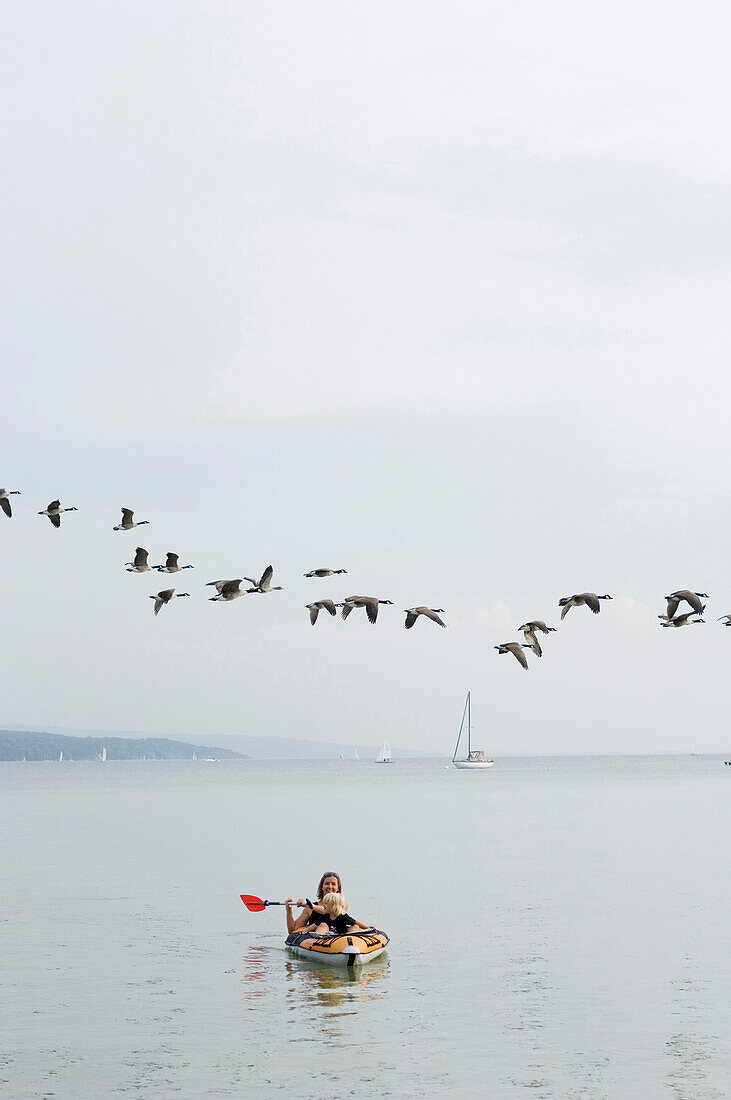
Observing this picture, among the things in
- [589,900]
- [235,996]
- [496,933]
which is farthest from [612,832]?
[235,996]

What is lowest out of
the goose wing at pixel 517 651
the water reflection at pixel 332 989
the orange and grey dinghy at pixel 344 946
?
the water reflection at pixel 332 989

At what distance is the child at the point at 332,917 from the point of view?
38.0 metres

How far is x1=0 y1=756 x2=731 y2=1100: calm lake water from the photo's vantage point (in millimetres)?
27938

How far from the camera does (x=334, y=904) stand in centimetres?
3800

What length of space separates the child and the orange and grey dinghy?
187 mm

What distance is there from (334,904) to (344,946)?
3.75 ft

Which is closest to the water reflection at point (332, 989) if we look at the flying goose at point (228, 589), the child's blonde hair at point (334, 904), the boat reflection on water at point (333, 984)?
the boat reflection on water at point (333, 984)

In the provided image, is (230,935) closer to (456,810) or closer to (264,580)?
(264,580)

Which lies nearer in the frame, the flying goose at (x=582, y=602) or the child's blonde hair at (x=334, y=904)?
the flying goose at (x=582, y=602)

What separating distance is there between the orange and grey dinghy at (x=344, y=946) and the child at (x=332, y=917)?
0.19 metres

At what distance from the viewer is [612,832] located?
99188mm

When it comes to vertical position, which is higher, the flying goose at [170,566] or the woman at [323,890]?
the flying goose at [170,566]

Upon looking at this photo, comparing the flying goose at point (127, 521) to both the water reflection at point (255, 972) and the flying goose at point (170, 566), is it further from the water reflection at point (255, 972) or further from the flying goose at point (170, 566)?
the water reflection at point (255, 972)

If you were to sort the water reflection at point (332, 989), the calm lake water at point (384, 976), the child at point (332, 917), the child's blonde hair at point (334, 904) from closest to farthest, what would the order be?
1. the calm lake water at point (384, 976)
2. the water reflection at point (332, 989)
3. the child's blonde hair at point (334, 904)
4. the child at point (332, 917)
